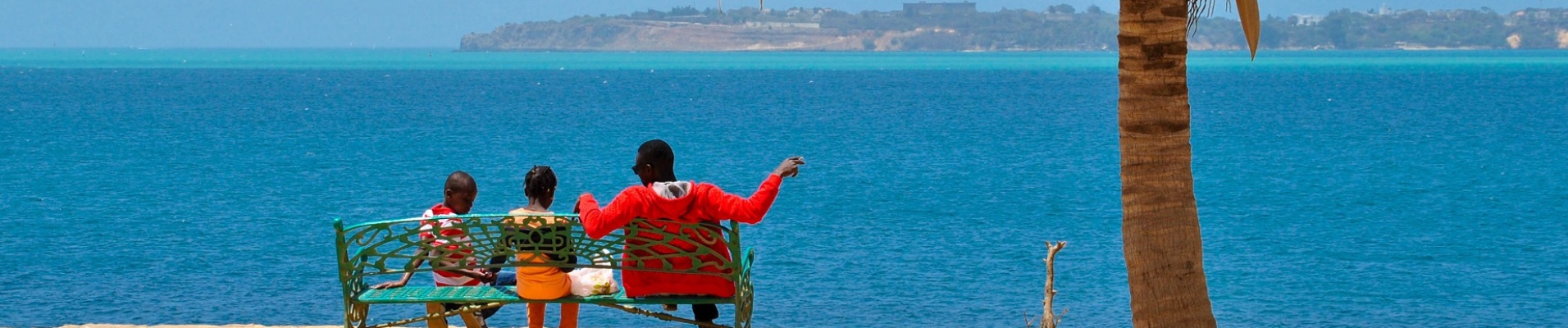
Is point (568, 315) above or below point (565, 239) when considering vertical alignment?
below

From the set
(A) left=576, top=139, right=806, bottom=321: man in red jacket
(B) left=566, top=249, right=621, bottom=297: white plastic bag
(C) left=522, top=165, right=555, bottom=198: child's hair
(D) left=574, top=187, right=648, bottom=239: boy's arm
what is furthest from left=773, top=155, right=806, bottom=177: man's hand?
(C) left=522, top=165, right=555, bottom=198: child's hair

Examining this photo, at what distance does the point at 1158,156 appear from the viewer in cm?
493

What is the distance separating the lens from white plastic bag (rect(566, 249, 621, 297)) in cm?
591

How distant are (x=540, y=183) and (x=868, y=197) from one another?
20.5 metres

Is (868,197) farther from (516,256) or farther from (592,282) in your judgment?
(516,256)

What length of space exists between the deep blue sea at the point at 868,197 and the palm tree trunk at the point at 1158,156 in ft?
22.8

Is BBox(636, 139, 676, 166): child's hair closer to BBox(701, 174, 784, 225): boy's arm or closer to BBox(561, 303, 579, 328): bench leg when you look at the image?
BBox(701, 174, 784, 225): boy's arm

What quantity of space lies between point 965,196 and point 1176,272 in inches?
851

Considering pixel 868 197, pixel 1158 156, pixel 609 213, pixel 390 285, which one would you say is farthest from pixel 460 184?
pixel 868 197

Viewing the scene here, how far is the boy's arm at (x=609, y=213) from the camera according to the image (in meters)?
5.49

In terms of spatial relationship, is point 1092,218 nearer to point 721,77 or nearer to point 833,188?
point 833,188

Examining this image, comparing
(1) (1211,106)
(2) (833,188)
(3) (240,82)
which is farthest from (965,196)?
(3) (240,82)

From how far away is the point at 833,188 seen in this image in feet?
92.2

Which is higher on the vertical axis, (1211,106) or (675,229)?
(675,229)
